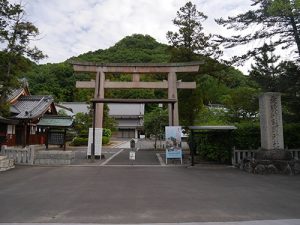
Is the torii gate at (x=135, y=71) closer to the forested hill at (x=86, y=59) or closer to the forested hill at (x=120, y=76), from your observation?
the forested hill at (x=120, y=76)

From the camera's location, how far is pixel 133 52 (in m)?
50.3

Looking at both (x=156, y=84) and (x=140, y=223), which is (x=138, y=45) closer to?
(x=156, y=84)

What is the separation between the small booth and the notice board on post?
11.3 metres

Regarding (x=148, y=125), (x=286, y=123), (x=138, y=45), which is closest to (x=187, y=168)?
(x=286, y=123)

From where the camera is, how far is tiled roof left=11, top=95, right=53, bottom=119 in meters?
26.7

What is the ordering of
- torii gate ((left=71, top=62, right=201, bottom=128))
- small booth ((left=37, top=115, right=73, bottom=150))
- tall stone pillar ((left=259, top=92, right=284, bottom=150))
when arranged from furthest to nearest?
small booth ((left=37, top=115, right=73, bottom=150))
torii gate ((left=71, top=62, right=201, bottom=128))
tall stone pillar ((left=259, top=92, right=284, bottom=150))

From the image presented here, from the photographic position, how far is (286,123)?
56.9ft

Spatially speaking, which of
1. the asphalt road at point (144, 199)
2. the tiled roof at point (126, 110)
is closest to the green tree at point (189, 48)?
the asphalt road at point (144, 199)

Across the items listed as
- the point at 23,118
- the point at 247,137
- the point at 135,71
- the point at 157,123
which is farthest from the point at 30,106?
the point at 247,137

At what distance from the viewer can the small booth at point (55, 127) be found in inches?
989

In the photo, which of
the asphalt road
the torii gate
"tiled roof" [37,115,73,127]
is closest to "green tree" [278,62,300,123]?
the torii gate

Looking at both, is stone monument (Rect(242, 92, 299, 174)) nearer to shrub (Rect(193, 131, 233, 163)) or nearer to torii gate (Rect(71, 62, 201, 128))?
shrub (Rect(193, 131, 233, 163))

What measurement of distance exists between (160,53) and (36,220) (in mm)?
43985

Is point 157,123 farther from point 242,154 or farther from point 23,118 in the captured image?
point 242,154
